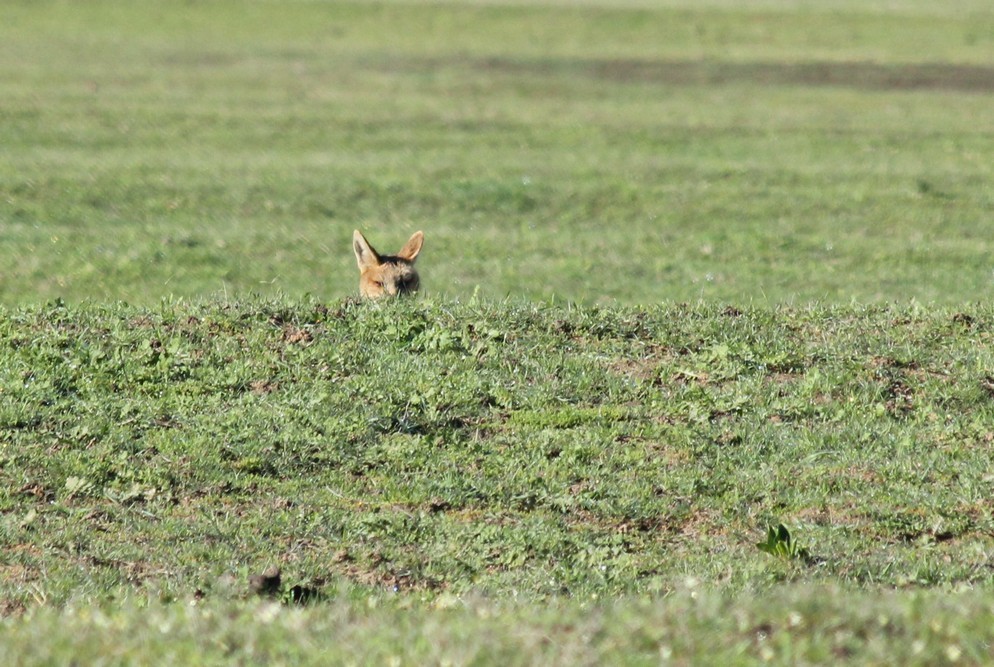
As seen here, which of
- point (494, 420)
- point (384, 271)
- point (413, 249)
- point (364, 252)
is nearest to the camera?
point (494, 420)

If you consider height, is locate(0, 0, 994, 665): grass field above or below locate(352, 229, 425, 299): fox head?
below

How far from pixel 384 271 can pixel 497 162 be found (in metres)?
11.2

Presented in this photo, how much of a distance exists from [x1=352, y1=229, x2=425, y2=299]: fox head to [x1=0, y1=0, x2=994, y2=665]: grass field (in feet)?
1.37

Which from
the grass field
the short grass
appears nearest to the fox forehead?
the grass field

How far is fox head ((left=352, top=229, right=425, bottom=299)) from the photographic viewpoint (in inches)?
480

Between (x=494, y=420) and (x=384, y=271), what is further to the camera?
(x=384, y=271)

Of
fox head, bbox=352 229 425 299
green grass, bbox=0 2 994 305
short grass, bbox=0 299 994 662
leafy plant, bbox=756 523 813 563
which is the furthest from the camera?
green grass, bbox=0 2 994 305

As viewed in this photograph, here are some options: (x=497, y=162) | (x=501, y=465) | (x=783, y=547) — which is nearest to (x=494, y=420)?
(x=501, y=465)

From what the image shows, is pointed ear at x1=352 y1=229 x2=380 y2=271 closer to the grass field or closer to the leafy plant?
the grass field

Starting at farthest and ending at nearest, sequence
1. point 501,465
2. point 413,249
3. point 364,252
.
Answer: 1. point 413,249
2. point 364,252
3. point 501,465

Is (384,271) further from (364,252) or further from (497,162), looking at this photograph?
(497,162)

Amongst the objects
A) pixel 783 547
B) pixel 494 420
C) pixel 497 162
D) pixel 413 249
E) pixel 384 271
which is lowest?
pixel 783 547

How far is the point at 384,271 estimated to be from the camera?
1225 centimetres

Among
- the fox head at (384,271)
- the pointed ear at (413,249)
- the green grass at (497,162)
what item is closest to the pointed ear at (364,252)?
the fox head at (384,271)
